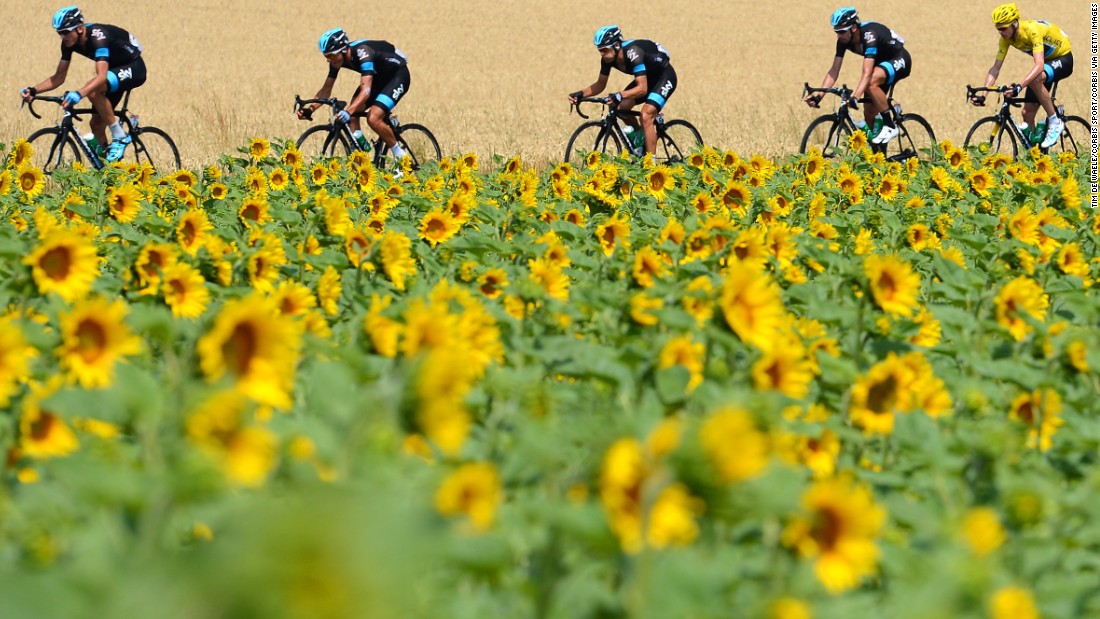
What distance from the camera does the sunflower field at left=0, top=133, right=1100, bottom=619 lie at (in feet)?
4.88

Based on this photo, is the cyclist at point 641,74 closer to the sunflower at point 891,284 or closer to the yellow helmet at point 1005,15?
the yellow helmet at point 1005,15

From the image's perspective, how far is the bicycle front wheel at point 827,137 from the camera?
36.9ft

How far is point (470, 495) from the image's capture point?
6.11ft

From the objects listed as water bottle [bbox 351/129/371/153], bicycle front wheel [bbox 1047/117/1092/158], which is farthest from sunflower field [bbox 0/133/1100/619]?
bicycle front wheel [bbox 1047/117/1092/158]

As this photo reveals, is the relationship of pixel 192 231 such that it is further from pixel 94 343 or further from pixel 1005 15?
pixel 1005 15

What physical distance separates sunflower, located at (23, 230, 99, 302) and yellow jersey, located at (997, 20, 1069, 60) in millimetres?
10522

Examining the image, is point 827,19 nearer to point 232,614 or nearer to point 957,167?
point 957,167

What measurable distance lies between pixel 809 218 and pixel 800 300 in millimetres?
2655

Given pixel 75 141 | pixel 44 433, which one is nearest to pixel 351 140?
pixel 75 141

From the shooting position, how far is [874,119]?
478 inches

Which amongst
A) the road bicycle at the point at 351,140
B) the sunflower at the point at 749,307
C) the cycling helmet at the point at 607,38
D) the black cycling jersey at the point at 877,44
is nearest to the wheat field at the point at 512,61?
the road bicycle at the point at 351,140

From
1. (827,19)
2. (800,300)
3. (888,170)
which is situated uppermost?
(827,19)

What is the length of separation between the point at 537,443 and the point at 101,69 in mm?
9651

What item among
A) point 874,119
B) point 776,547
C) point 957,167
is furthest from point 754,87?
point 776,547
